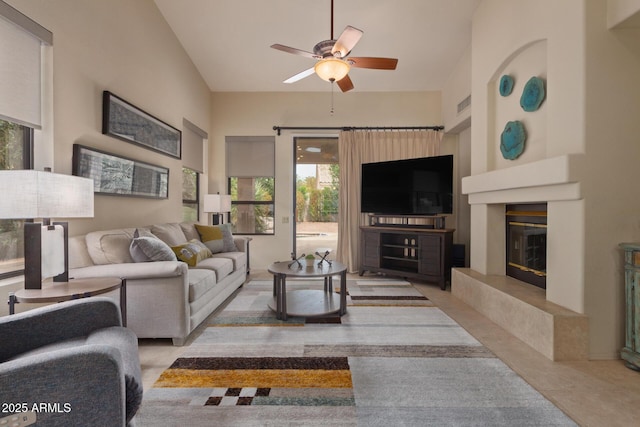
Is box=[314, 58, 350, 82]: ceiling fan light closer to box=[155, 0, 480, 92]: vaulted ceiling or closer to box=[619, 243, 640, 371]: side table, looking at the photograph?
box=[155, 0, 480, 92]: vaulted ceiling

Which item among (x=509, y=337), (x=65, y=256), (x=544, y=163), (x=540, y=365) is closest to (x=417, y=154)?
(x=544, y=163)

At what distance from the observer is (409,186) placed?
4.80 m

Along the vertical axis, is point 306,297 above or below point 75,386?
below

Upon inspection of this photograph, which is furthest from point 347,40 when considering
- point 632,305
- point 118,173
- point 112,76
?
point 632,305

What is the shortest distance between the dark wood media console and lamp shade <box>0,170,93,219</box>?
3.89 meters

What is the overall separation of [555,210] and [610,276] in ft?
1.83

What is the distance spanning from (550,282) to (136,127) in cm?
413

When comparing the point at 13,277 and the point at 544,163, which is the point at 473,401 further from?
the point at 13,277

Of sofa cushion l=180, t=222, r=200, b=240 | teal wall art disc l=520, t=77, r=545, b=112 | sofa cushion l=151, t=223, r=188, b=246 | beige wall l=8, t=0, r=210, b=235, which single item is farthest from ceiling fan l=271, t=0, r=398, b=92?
sofa cushion l=180, t=222, r=200, b=240

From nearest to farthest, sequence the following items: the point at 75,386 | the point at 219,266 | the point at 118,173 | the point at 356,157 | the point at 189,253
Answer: the point at 75,386, the point at 118,173, the point at 189,253, the point at 219,266, the point at 356,157

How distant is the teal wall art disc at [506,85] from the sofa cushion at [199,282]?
3400mm

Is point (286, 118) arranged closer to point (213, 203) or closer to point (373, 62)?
point (213, 203)

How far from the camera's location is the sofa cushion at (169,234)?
11.0ft

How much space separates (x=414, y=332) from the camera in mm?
2709
